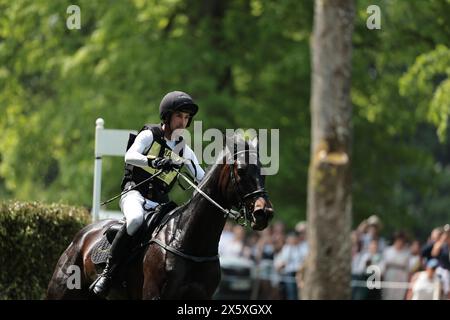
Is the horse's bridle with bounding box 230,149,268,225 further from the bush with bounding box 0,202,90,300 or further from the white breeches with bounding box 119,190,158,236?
the bush with bounding box 0,202,90,300

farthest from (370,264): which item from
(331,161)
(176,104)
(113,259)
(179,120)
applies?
(176,104)

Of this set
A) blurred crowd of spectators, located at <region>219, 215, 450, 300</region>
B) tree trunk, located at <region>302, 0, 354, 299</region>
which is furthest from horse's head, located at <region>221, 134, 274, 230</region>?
blurred crowd of spectators, located at <region>219, 215, 450, 300</region>

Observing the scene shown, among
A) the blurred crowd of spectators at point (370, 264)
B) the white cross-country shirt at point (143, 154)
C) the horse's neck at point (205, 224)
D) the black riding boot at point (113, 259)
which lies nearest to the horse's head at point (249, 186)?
the horse's neck at point (205, 224)

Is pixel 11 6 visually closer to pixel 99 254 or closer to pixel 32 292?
pixel 32 292

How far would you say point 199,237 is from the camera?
897 cm

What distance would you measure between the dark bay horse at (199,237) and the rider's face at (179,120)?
0.67 meters

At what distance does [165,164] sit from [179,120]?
77 centimetres

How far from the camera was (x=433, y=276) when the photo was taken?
51.4 feet

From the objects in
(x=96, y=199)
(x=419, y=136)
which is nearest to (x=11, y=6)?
(x=96, y=199)

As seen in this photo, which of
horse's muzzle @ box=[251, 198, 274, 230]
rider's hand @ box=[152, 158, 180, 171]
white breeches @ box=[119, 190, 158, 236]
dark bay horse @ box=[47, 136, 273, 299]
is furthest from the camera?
white breeches @ box=[119, 190, 158, 236]

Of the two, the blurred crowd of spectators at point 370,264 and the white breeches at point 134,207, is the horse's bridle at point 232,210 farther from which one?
the blurred crowd of spectators at point 370,264

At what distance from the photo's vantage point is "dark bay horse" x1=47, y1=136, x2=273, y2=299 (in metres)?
8.70

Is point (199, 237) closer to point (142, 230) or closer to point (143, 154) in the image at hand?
point (142, 230)

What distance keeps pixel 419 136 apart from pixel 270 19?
2434cm
